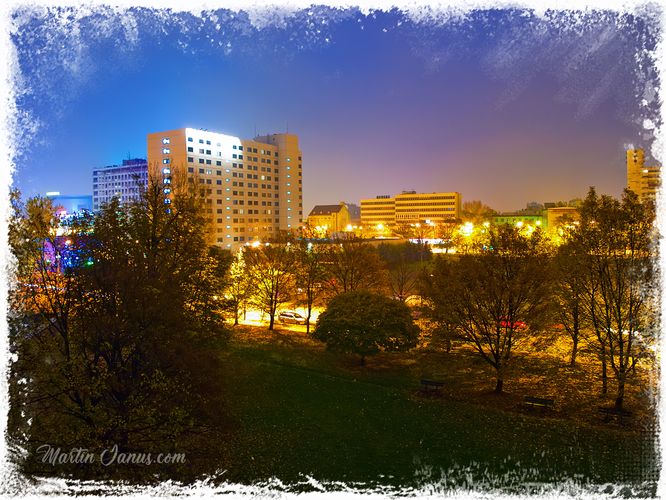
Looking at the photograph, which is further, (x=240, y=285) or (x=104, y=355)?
(x=240, y=285)

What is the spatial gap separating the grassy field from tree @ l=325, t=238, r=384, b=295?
13.7 metres

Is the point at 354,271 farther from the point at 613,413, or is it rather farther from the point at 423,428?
the point at 613,413

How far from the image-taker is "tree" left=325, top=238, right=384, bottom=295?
1598 inches

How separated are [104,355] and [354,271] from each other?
30390mm

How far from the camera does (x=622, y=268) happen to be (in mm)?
18516

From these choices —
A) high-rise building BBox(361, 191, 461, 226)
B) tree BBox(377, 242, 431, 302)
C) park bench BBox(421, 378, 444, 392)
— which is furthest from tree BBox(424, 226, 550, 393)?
high-rise building BBox(361, 191, 461, 226)

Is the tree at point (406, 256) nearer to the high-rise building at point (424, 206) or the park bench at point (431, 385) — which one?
the park bench at point (431, 385)

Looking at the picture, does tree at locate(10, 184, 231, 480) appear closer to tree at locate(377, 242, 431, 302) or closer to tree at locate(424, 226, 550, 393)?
tree at locate(424, 226, 550, 393)

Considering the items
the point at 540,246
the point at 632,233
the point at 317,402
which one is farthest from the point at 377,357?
the point at 632,233

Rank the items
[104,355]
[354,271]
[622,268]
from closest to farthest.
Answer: [104,355]
[622,268]
[354,271]

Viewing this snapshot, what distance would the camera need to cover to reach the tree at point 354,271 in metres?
40.6

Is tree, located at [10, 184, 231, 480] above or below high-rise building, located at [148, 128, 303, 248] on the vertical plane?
below

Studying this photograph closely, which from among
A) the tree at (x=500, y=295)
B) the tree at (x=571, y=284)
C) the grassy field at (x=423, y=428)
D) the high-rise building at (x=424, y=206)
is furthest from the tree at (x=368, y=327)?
the high-rise building at (x=424, y=206)

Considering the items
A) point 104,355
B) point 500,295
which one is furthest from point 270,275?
point 104,355
